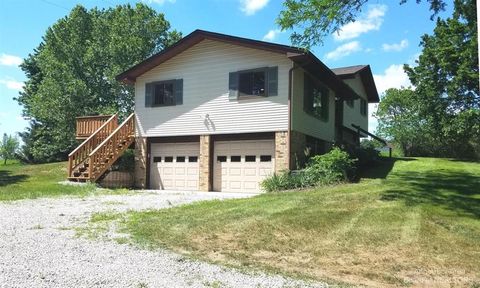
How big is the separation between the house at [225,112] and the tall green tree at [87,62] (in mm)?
14384

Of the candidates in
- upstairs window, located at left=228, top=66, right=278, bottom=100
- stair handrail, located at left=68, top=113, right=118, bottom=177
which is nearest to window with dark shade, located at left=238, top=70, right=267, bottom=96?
upstairs window, located at left=228, top=66, right=278, bottom=100

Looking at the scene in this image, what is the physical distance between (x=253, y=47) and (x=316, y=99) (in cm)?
436

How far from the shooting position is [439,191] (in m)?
12.8

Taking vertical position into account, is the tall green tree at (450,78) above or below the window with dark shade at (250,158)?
above

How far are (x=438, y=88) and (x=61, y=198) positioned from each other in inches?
890

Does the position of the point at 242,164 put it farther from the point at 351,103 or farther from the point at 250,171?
the point at 351,103

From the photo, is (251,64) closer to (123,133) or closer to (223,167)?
(223,167)

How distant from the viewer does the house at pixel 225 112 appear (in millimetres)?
16688

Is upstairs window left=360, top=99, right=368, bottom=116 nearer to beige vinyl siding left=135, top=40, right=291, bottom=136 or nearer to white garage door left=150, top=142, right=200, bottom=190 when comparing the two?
beige vinyl siding left=135, top=40, right=291, bottom=136

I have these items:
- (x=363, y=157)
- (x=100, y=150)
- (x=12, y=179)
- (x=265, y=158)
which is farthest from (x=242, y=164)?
(x=12, y=179)

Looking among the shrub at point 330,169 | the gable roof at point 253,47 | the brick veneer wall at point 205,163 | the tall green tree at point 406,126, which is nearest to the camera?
the shrub at point 330,169

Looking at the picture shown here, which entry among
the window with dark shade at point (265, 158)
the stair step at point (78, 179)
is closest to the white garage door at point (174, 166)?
the stair step at point (78, 179)

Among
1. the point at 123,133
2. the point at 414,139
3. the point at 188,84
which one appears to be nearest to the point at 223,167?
Answer: the point at 188,84

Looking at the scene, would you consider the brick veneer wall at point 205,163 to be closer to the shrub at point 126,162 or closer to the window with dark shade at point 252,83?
the window with dark shade at point 252,83
